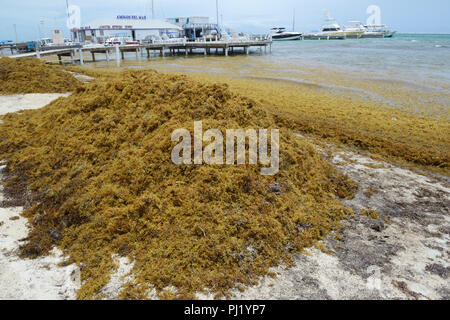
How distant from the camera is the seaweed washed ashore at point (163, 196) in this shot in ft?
10.7

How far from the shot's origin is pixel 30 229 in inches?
157

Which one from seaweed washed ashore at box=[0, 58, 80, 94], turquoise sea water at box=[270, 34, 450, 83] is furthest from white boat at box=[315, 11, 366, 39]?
seaweed washed ashore at box=[0, 58, 80, 94]

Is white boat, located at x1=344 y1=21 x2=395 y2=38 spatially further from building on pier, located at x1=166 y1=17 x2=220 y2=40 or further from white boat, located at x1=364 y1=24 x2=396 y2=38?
building on pier, located at x1=166 y1=17 x2=220 y2=40

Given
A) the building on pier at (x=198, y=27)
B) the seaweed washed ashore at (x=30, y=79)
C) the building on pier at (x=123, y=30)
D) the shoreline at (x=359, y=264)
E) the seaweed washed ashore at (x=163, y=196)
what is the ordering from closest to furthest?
the shoreline at (x=359, y=264)
the seaweed washed ashore at (x=163, y=196)
the seaweed washed ashore at (x=30, y=79)
the building on pier at (x=123, y=30)
the building on pier at (x=198, y=27)

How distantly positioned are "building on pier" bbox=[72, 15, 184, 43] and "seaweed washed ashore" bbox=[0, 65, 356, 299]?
42341 millimetres

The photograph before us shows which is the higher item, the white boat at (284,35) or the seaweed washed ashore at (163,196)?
the white boat at (284,35)

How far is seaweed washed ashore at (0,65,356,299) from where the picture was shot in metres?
3.27

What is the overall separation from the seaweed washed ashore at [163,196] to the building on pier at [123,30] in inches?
→ 1667

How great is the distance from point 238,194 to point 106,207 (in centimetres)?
182

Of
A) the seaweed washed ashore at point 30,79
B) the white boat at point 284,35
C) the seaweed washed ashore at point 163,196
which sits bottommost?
the seaweed washed ashore at point 163,196

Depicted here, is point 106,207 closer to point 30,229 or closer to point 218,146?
point 30,229

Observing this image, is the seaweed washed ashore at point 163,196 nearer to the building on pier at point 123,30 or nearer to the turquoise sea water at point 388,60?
the turquoise sea water at point 388,60

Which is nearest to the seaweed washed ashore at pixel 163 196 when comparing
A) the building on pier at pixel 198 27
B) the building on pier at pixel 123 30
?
the building on pier at pixel 123 30
